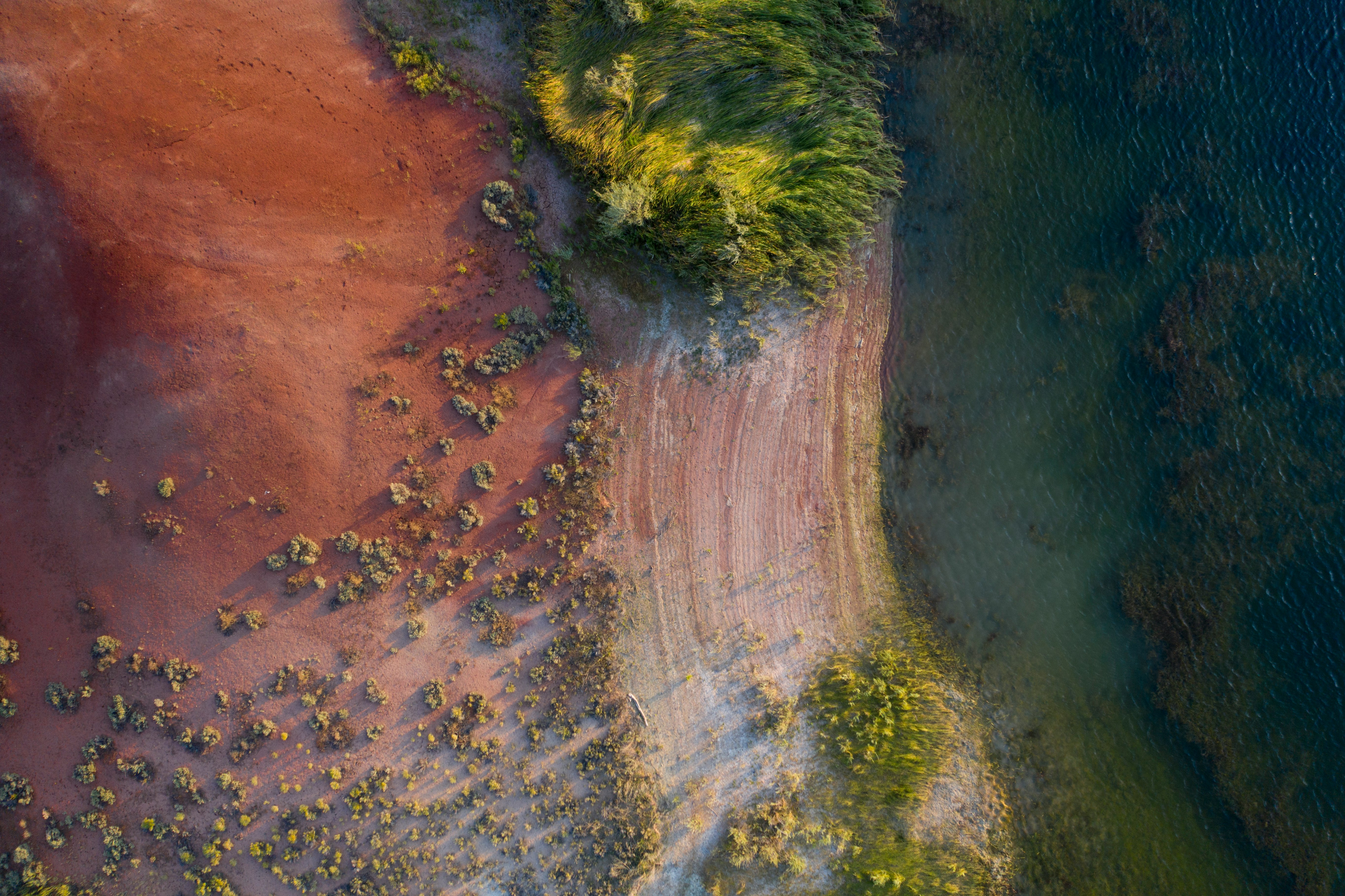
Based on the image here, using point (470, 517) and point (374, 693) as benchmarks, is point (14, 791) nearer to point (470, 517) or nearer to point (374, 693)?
point (374, 693)

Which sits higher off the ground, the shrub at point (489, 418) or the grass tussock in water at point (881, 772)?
the shrub at point (489, 418)

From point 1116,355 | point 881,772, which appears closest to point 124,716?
point 881,772

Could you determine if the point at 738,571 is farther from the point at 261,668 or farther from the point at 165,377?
the point at 165,377

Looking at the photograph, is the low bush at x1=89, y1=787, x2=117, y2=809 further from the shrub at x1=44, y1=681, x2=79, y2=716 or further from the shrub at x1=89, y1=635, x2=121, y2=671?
the shrub at x1=89, y1=635, x2=121, y2=671

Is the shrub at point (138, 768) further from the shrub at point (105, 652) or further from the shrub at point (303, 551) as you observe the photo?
the shrub at point (303, 551)

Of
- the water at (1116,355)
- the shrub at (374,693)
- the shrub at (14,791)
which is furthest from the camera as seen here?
the water at (1116,355)

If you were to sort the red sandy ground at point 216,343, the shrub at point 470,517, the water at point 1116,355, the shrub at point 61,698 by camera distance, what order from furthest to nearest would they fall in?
1. the water at point 1116,355
2. the shrub at point 470,517
3. the shrub at point 61,698
4. the red sandy ground at point 216,343

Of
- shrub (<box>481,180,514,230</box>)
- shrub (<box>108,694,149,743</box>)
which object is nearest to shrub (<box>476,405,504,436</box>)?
shrub (<box>481,180,514,230</box>)

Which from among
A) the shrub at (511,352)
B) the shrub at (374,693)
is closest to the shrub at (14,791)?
the shrub at (374,693)
